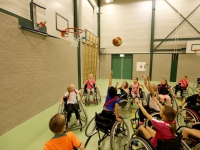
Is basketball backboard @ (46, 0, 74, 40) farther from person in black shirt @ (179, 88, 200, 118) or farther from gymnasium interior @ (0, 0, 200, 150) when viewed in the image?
person in black shirt @ (179, 88, 200, 118)

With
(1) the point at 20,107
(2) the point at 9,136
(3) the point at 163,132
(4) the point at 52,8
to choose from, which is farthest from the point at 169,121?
(4) the point at 52,8

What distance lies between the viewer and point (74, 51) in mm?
5797

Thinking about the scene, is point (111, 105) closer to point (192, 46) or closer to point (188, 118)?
point (188, 118)

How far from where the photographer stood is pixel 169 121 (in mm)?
1488

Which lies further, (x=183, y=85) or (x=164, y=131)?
(x=183, y=85)

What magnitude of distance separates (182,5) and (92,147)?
10.5 metres

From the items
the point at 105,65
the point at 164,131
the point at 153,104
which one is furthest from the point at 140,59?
the point at 164,131

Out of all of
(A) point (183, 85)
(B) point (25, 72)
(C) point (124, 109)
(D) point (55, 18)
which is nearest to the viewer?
(B) point (25, 72)

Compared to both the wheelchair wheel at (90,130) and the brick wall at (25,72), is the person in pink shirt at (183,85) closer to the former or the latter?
the wheelchair wheel at (90,130)

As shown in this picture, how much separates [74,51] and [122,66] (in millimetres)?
5512

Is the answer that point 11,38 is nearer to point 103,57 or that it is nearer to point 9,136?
point 9,136

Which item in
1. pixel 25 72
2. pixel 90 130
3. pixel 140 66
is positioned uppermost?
pixel 140 66

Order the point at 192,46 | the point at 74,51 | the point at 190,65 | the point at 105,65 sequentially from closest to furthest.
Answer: the point at 74,51 → the point at 192,46 → the point at 190,65 → the point at 105,65

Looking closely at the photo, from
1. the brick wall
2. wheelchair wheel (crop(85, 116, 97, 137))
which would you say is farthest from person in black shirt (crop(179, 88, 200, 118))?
the brick wall
